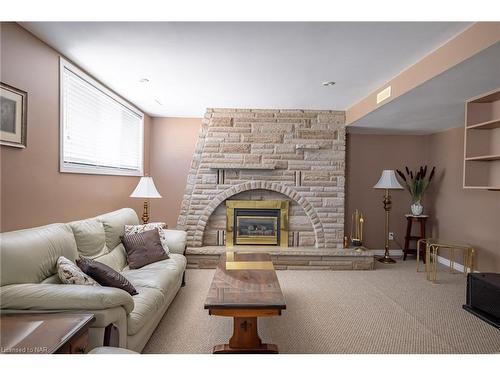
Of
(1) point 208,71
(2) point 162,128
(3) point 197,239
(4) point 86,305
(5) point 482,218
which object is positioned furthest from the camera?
(2) point 162,128

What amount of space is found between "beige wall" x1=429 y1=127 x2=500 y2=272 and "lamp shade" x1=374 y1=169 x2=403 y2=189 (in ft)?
2.62

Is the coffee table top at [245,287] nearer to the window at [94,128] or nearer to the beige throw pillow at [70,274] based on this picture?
the beige throw pillow at [70,274]

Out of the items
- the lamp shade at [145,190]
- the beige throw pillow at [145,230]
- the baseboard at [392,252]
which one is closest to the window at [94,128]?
the lamp shade at [145,190]

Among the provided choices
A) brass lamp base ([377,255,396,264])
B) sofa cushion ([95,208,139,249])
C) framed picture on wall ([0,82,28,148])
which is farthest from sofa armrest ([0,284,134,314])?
brass lamp base ([377,255,396,264])

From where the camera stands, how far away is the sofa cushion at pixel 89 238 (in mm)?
2717

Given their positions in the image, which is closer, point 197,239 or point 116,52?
point 116,52

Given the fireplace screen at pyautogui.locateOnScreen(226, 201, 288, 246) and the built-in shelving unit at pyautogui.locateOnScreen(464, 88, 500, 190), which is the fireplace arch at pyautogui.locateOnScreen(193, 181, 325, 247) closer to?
the fireplace screen at pyautogui.locateOnScreen(226, 201, 288, 246)

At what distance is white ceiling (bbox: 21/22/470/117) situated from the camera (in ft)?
7.71

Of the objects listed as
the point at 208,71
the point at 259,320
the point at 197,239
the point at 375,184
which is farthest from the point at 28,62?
the point at 375,184

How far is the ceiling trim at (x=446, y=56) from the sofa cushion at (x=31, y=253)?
3130 mm

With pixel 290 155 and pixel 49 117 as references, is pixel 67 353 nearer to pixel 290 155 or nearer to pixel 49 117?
pixel 49 117

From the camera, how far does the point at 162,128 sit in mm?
5441
